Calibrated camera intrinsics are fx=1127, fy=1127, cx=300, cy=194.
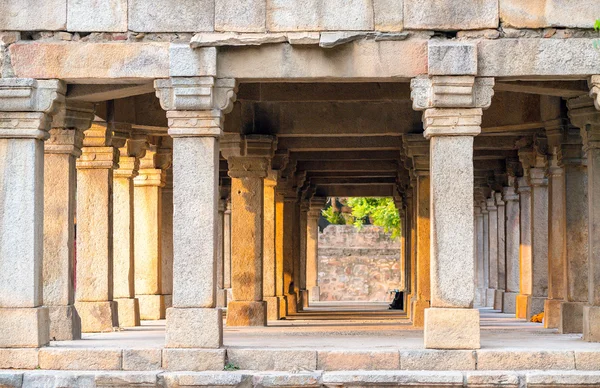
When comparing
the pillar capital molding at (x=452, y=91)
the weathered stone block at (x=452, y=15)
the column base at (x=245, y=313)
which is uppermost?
the weathered stone block at (x=452, y=15)

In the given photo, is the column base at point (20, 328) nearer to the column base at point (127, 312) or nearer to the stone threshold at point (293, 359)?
the stone threshold at point (293, 359)

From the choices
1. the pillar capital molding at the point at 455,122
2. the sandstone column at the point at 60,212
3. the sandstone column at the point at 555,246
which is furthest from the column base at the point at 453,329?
the sandstone column at the point at 555,246

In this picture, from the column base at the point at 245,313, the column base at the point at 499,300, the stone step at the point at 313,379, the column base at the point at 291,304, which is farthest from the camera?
the column base at the point at 499,300

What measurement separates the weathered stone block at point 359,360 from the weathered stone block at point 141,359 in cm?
181

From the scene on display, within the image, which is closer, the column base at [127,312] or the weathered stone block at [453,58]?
the weathered stone block at [453,58]

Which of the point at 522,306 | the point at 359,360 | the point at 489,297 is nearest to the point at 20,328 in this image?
the point at 359,360

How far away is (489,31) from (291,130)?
640 centimetres

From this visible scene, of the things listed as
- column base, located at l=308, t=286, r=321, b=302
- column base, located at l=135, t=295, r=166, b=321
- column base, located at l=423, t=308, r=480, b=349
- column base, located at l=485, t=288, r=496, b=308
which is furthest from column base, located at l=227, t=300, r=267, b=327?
column base, located at l=308, t=286, r=321, b=302

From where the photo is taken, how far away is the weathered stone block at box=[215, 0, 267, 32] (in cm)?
1291

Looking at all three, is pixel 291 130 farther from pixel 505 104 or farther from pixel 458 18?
pixel 458 18

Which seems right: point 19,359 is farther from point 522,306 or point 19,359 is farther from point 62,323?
point 522,306

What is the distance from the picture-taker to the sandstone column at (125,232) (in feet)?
62.3

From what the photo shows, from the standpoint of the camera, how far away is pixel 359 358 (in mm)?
12398

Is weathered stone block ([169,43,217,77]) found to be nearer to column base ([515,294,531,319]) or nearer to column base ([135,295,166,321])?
column base ([135,295,166,321])
